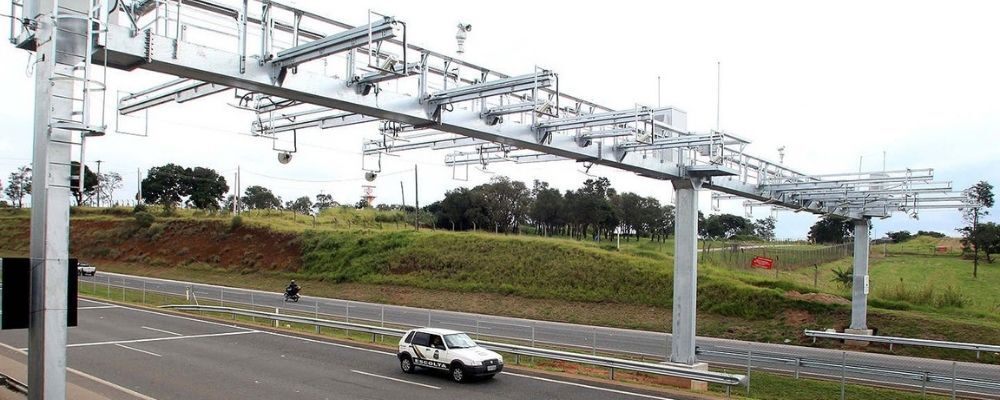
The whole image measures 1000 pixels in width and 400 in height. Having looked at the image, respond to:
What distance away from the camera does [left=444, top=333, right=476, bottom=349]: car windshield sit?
18.2m

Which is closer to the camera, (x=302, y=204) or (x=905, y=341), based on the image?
(x=905, y=341)

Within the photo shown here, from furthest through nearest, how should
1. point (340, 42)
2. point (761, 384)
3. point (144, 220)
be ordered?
point (144, 220) → point (761, 384) → point (340, 42)

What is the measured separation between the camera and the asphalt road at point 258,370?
53.1 ft

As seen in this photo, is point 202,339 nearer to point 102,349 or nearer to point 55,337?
point 102,349

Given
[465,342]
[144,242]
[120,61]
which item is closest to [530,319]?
[465,342]

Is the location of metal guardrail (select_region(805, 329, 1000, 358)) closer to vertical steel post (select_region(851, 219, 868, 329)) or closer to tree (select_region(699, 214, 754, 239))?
vertical steel post (select_region(851, 219, 868, 329))

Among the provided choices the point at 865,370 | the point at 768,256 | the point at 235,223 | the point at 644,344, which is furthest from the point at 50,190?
the point at 235,223

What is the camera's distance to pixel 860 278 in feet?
97.3

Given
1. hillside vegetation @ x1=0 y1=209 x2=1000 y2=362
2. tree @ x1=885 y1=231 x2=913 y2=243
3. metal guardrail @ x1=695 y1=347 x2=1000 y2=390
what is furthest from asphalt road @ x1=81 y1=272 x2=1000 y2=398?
tree @ x1=885 y1=231 x2=913 y2=243

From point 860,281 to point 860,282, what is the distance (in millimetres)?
47

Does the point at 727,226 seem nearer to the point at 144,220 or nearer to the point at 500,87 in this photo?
the point at 144,220

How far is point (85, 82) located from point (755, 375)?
63.0 feet

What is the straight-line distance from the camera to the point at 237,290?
51406mm

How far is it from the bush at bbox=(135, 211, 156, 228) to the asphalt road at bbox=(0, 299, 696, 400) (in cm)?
5021
